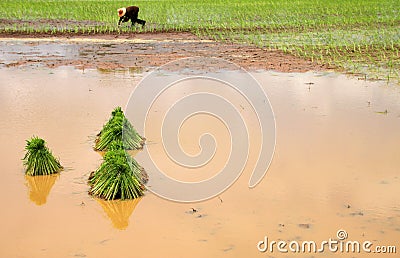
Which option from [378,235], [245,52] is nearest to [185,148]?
[378,235]

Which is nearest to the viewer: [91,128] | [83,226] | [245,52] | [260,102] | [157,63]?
[83,226]

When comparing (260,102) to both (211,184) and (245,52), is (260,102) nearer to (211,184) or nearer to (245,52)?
(211,184)

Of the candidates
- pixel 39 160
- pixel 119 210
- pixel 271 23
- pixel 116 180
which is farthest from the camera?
pixel 271 23

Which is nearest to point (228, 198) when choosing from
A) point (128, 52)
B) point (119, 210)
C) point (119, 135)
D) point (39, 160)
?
point (119, 210)

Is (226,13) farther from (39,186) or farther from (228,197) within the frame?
(228,197)

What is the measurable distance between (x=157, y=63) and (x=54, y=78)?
2.59 m

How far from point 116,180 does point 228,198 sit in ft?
3.86

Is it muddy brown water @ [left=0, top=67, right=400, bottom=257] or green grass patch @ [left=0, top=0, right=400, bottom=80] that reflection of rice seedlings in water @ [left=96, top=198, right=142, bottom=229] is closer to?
muddy brown water @ [left=0, top=67, right=400, bottom=257]

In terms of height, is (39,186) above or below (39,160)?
below

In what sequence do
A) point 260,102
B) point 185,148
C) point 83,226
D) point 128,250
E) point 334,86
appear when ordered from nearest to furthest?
point 128,250
point 83,226
point 185,148
point 260,102
point 334,86

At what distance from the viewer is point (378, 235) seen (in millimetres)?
5664

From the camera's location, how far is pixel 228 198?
656 centimetres

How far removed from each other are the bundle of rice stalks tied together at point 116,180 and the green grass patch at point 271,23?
7305mm

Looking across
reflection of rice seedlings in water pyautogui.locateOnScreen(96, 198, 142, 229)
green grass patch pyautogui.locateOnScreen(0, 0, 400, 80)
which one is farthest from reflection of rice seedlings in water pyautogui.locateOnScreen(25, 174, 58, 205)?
green grass patch pyautogui.locateOnScreen(0, 0, 400, 80)
